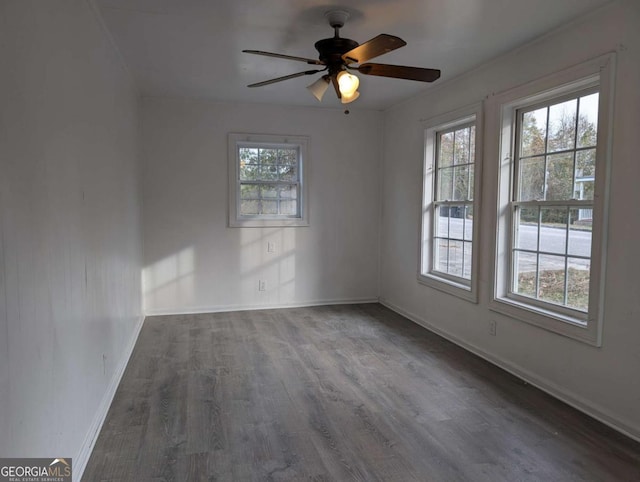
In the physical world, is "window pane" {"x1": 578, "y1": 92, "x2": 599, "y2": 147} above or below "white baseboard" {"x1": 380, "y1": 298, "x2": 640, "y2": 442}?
above

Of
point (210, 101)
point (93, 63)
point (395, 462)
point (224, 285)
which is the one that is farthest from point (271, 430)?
point (210, 101)

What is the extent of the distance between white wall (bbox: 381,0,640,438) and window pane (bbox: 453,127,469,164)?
27cm

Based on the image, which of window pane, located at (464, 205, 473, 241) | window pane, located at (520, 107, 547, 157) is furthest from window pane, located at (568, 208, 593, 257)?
window pane, located at (464, 205, 473, 241)

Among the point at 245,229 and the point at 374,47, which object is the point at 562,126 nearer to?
the point at 374,47

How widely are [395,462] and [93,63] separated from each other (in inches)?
113

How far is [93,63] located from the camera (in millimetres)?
2750

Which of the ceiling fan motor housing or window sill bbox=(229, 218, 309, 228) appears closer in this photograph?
the ceiling fan motor housing

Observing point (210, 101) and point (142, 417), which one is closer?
point (142, 417)

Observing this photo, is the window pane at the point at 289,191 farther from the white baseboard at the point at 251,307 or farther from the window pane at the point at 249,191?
the white baseboard at the point at 251,307

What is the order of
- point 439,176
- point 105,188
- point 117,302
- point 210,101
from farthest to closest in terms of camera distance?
point 210,101, point 439,176, point 117,302, point 105,188

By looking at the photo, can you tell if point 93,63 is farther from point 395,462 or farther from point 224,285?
point 224,285

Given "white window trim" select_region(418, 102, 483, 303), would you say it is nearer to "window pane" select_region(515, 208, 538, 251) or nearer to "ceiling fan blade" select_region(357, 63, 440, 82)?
"window pane" select_region(515, 208, 538, 251)

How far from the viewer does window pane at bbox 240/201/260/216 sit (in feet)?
18.3

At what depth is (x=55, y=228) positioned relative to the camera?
6.20ft
